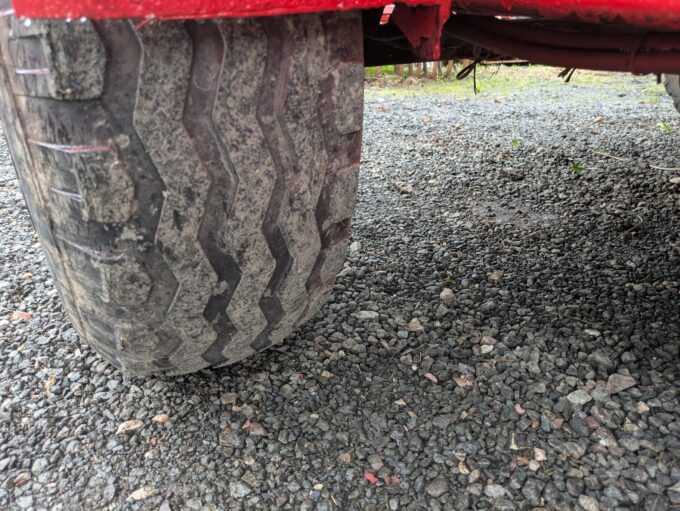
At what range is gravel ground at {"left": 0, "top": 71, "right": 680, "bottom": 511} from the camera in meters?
1.13

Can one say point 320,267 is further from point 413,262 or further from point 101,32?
point 413,262

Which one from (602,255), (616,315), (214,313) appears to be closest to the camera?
(214,313)

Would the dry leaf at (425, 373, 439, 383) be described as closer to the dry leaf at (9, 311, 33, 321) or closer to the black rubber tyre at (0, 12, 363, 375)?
the black rubber tyre at (0, 12, 363, 375)

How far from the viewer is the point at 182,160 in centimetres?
80

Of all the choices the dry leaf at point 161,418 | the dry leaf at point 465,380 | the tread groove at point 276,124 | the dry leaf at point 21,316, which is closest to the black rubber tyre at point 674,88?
the dry leaf at point 465,380

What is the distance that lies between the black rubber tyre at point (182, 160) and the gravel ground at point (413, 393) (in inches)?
12.4

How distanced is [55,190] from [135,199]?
0.13 metres

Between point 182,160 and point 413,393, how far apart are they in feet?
2.62

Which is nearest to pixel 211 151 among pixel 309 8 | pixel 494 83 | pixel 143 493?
pixel 309 8

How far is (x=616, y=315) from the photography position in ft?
5.23

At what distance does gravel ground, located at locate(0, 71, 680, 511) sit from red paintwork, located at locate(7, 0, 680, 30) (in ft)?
2.66

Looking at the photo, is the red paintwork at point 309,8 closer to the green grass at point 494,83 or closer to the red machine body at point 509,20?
the red machine body at point 509,20

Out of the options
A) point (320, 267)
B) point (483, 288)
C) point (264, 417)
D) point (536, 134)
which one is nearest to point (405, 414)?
point (264, 417)

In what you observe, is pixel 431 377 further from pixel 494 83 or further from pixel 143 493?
pixel 494 83
